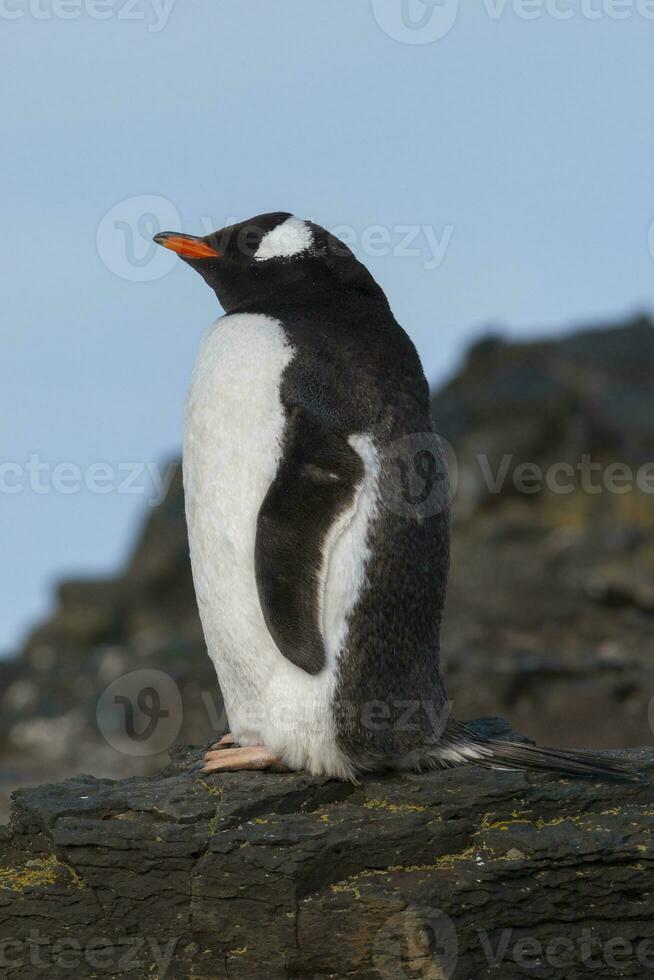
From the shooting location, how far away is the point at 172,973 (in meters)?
4.91

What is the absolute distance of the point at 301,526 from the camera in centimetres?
496

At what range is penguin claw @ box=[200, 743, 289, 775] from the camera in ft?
17.0

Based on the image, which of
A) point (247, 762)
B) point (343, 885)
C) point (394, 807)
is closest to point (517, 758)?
point (394, 807)

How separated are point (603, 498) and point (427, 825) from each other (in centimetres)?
1419

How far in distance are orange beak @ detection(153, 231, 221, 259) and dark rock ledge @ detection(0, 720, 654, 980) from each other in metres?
2.07

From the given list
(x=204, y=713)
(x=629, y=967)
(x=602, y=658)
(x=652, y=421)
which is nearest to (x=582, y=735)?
(x=602, y=658)

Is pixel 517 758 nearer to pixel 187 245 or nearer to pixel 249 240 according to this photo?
pixel 249 240

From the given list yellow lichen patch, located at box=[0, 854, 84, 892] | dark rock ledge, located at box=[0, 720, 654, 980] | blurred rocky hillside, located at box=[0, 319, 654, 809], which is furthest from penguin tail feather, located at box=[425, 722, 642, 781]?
blurred rocky hillside, located at box=[0, 319, 654, 809]

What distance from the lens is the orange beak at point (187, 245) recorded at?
5586mm

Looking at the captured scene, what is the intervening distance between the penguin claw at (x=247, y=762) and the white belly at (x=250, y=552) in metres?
0.05

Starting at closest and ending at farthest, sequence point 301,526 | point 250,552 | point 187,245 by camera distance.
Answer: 1. point 301,526
2. point 250,552
3. point 187,245

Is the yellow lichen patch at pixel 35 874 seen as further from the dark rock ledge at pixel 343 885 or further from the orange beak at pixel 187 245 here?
the orange beak at pixel 187 245

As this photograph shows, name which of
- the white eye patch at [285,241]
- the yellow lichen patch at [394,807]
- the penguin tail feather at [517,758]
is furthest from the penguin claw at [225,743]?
the white eye patch at [285,241]

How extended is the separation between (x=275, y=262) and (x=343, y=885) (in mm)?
2344
